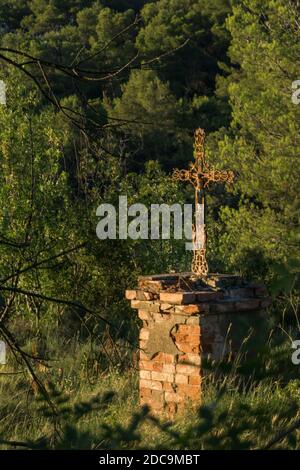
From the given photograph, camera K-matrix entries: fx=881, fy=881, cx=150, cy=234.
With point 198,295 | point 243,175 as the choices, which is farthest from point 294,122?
point 198,295

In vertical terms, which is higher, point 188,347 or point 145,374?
point 188,347

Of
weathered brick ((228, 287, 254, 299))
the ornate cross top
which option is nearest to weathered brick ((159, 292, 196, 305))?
weathered brick ((228, 287, 254, 299))

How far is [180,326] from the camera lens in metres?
7.11

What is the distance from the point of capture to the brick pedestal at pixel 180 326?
6.95m

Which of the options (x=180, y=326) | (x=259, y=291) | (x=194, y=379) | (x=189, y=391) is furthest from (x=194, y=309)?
(x=259, y=291)

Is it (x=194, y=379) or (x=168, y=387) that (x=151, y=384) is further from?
(x=194, y=379)

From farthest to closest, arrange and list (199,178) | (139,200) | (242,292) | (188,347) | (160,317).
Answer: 1. (139,200)
2. (199,178)
3. (242,292)
4. (160,317)
5. (188,347)

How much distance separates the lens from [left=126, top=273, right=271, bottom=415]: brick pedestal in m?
6.95

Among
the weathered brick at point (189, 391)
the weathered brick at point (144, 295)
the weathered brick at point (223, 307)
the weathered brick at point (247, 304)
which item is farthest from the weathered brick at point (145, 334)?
the weathered brick at point (247, 304)

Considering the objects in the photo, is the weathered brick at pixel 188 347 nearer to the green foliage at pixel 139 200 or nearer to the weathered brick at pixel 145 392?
the green foliage at pixel 139 200

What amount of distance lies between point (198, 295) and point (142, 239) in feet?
14.6

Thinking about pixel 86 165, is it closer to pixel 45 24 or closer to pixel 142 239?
pixel 142 239

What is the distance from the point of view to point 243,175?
1683cm

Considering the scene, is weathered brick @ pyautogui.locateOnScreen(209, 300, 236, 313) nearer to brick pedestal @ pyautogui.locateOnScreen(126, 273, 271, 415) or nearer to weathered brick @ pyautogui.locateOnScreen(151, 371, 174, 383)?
brick pedestal @ pyautogui.locateOnScreen(126, 273, 271, 415)
